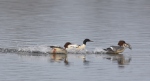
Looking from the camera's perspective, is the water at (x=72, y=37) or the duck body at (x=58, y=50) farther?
the duck body at (x=58, y=50)

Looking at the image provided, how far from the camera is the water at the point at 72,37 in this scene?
24.3 metres

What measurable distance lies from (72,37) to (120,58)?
609 centimetres

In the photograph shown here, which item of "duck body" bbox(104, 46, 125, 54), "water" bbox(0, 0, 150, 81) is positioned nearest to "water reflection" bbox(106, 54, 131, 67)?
"water" bbox(0, 0, 150, 81)

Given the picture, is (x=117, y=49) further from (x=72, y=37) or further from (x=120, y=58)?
(x=72, y=37)

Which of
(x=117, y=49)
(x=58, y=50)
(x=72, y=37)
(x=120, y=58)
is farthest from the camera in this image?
(x=72, y=37)

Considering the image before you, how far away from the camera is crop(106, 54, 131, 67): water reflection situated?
2712 cm

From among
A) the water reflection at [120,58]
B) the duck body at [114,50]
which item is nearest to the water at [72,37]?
the water reflection at [120,58]

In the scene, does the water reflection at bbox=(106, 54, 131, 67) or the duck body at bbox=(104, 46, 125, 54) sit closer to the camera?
the water reflection at bbox=(106, 54, 131, 67)

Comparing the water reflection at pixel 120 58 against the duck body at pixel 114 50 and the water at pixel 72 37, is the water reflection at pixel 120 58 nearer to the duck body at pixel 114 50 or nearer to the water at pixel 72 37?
the water at pixel 72 37

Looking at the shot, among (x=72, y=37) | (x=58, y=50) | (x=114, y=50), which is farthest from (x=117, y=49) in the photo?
(x=72, y=37)

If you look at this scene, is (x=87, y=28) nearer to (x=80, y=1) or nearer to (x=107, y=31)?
(x=107, y=31)

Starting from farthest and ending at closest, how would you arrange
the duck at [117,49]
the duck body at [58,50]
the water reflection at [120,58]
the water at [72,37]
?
1. the duck at [117,49]
2. the duck body at [58,50]
3. the water reflection at [120,58]
4. the water at [72,37]

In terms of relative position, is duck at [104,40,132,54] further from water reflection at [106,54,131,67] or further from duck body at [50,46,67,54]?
duck body at [50,46,67,54]

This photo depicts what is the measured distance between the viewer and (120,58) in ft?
93.0
